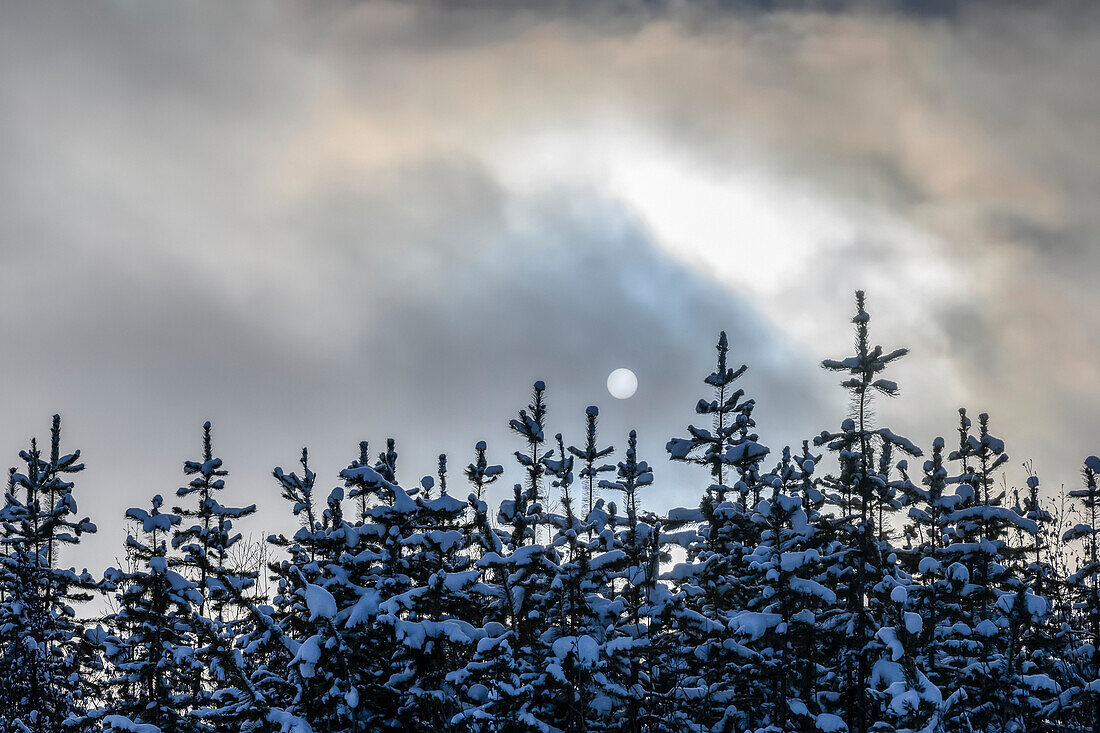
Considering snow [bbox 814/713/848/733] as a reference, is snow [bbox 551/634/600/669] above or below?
above

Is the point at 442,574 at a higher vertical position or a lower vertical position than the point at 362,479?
lower

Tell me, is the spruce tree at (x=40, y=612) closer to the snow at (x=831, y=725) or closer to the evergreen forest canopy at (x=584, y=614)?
the evergreen forest canopy at (x=584, y=614)

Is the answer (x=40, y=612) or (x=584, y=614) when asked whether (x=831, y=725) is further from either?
(x=40, y=612)

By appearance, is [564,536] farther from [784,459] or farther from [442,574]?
[784,459]

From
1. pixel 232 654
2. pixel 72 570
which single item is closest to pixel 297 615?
pixel 232 654

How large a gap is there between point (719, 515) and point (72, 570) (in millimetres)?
21278

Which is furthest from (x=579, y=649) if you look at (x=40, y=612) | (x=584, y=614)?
(x=40, y=612)

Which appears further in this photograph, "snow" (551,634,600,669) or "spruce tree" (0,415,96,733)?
"spruce tree" (0,415,96,733)

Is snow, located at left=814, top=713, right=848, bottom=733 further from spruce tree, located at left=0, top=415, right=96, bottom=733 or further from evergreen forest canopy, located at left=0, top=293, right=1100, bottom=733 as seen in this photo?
spruce tree, located at left=0, top=415, right=96, bottom=733

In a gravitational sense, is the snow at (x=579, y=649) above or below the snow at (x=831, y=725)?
above

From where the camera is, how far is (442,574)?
18.0 meters

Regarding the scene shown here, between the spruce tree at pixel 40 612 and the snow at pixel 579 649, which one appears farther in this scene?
the spruce tree at pixel 40 612

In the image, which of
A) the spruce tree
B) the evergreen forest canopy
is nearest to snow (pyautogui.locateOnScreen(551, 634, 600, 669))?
the evergreen forest canopy

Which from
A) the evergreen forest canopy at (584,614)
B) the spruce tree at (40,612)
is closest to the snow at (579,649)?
the evergreen forest canopy at (584,614)
